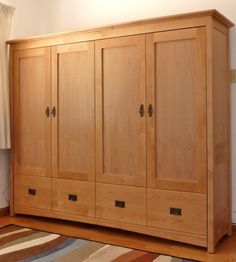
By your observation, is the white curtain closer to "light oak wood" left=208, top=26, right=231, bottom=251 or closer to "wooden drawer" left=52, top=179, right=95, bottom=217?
"wooden drawer" left=52, top=179, right=95, bottom=217

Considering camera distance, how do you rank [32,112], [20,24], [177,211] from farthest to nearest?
[20,24] → [32,112] → [177,211]

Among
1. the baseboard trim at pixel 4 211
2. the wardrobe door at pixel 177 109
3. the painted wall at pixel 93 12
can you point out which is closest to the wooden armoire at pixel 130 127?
the wardrobe door at pixel 177 109

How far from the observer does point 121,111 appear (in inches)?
120

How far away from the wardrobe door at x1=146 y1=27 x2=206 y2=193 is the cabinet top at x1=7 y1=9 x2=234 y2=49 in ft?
0.19

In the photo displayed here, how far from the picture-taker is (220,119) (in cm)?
285

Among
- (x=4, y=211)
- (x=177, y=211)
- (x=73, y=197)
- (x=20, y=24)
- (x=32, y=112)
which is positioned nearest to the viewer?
(x=177, y=211)

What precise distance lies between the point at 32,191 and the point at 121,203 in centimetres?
96

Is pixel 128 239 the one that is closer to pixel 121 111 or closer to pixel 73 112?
pixel 121 111

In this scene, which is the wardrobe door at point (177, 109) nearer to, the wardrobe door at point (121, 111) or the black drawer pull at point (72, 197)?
the wardrobe door at point (121, 111)

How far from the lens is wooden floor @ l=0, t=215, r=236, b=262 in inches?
104

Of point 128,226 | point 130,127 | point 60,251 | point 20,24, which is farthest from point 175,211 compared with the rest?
point 20,24

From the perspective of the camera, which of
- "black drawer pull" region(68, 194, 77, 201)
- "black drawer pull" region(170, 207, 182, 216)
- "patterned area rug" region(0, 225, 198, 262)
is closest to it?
"patterned area rug" region(0, 225, 198, 262)

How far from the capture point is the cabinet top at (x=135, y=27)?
106 inches

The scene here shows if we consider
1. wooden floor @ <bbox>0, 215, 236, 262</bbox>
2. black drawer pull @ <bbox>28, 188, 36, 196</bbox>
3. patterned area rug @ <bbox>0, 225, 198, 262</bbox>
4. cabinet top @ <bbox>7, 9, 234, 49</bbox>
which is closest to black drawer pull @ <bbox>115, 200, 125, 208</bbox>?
wooden floor @ <bbox>0, 215, 236, 262</bbox>
